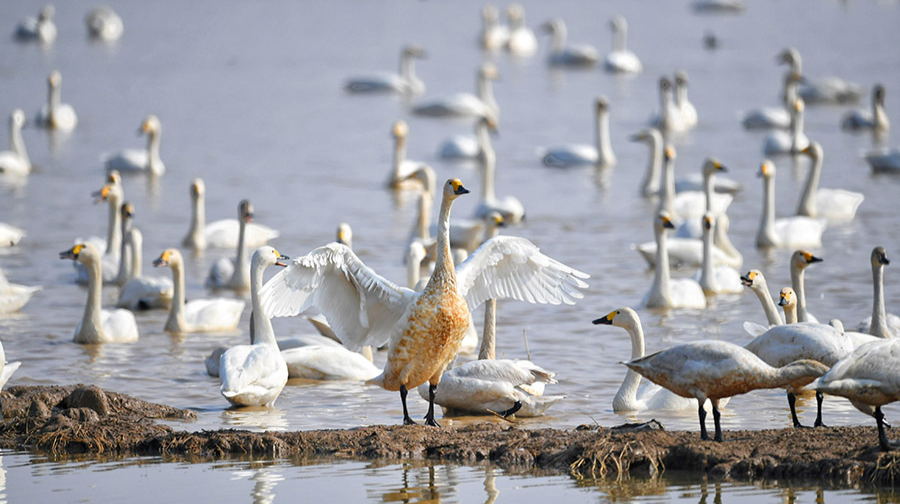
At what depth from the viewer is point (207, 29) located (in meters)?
49.8

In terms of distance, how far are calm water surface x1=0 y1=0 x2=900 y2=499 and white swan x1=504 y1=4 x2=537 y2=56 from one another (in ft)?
4.82

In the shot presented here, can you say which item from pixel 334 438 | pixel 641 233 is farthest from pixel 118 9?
pixel 334 438

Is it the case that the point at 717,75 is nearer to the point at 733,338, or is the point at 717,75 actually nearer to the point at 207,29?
the point at 207,29

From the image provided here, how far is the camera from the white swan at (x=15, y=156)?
21.8 m

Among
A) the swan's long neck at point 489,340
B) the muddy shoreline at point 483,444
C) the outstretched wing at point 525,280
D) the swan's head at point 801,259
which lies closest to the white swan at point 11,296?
the muddy shoreline at point 483,444

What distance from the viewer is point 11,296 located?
42.0ft

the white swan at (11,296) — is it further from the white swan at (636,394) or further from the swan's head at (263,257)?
the white swan at (636,394)

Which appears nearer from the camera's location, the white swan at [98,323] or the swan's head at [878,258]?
the swan's head at [878,258]

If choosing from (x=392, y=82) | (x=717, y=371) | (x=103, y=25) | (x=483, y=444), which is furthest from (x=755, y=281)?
(x=103, y=25)

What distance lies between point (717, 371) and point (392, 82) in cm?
2792

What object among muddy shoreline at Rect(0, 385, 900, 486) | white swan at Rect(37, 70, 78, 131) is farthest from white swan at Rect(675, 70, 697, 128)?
muddy shoreline at Rect(0, 385, 900, 486)

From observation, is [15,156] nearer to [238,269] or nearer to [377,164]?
[377,164]

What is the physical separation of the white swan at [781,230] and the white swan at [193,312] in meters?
6.64

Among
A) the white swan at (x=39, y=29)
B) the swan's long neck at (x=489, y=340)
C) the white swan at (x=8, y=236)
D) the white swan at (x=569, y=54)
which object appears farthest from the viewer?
the white swan at (x=39, y=29)
